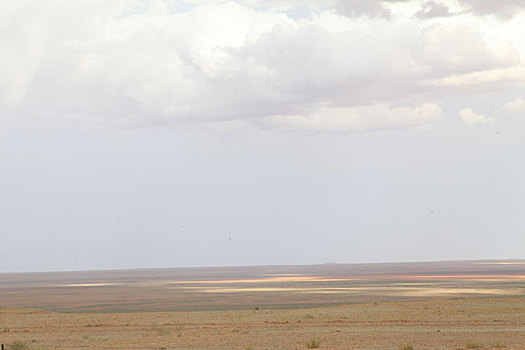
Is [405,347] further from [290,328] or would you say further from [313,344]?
[290,328]

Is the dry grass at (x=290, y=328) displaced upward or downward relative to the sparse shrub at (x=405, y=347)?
downward

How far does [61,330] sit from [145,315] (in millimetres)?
11036

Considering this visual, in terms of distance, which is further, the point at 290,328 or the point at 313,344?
the point at 290,328

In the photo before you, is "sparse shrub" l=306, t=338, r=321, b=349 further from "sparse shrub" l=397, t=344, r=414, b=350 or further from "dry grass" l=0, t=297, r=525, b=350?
"sparse shrub" l=397, t=344, r=414, b=350

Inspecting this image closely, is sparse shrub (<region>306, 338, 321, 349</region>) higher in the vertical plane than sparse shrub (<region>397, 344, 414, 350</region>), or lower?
lower

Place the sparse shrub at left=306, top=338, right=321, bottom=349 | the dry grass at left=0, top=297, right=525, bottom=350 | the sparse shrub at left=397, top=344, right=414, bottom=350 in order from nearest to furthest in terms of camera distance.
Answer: the sparse shrub at left=397, top=344, right=414, bottom=350 < the sparse shrub at left=306, top=338, right=321, bottom=349 < the dry grass at left=0, top=297, right=525, bottom=350

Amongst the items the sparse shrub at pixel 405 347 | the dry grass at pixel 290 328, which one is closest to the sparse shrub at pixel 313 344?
the dry grass at pixel 290 328

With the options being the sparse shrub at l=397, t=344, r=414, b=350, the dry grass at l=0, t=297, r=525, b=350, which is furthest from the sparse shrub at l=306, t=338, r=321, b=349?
the sparse shrub at l=397, t=344, r=414, b=350

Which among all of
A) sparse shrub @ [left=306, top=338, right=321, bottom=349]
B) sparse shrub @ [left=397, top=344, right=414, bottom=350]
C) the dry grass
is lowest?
the dry grass

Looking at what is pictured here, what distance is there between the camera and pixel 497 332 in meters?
34.9

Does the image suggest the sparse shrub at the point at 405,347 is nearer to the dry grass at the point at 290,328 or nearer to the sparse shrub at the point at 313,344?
the dry grass at the point at 290,328

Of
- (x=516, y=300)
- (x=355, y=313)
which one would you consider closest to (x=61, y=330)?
(x=355, y=313)

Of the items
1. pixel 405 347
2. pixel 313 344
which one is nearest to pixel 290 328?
pixel 313 344

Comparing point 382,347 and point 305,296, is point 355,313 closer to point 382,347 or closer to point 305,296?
point 382,347
